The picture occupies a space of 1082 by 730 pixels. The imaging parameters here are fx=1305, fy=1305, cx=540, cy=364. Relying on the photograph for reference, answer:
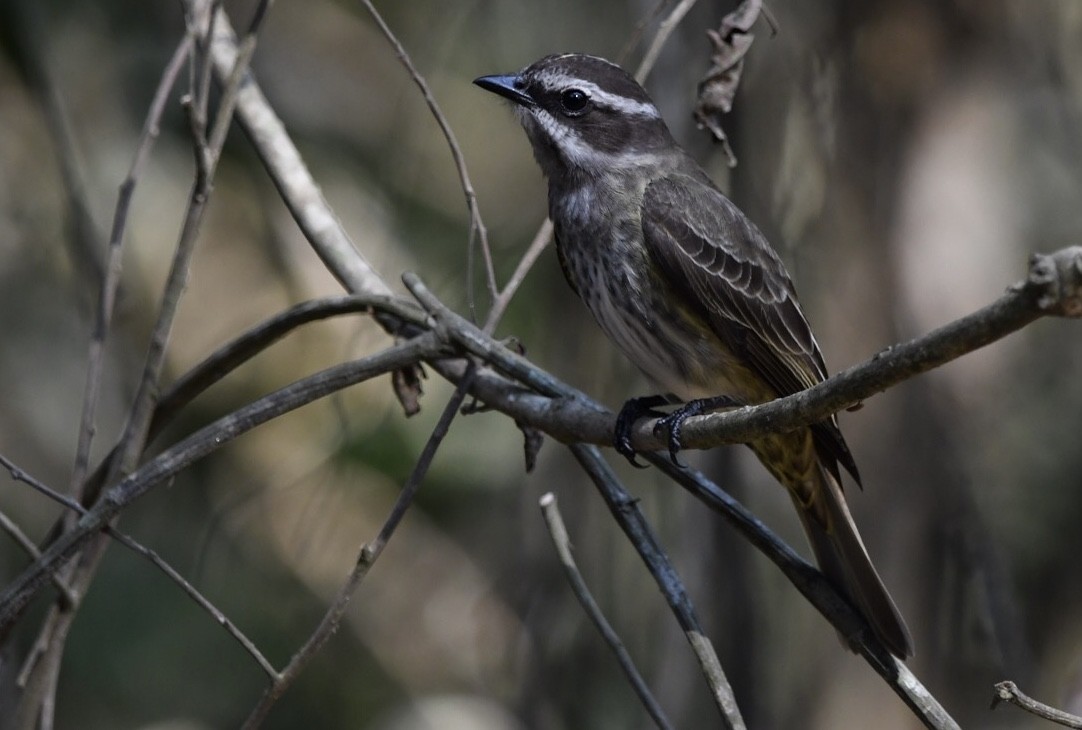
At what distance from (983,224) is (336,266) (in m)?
3.73

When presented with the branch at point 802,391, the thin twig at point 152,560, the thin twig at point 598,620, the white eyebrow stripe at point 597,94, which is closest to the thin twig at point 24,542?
the thin twig at point 152,560

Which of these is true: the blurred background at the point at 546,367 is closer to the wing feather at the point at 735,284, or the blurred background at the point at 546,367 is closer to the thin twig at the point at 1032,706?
the wing feather at the point at 735,284

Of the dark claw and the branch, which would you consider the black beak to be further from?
the dark claw

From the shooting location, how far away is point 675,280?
159 inches

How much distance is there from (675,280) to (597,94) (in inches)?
33.0

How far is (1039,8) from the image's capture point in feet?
20.8

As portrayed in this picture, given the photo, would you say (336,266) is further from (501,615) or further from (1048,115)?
(1048,115)

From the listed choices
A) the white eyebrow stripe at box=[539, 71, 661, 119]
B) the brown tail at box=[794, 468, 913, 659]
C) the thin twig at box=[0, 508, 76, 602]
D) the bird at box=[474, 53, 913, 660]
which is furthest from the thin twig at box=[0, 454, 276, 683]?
the white eyebrow stripe at box=[539, 71, 661, 119]

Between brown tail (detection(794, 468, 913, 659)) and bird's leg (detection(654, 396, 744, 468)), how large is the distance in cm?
38

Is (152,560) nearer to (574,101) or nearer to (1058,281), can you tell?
(1058,281)

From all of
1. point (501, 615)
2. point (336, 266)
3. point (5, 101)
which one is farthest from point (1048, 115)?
point (5, 101)

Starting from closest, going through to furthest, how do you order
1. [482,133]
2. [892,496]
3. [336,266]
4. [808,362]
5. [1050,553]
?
[336,266], [808,362], [892,496], [1050,553], [482,133]

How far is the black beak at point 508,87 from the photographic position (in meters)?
4.45

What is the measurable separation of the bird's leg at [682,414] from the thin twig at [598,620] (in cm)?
37
